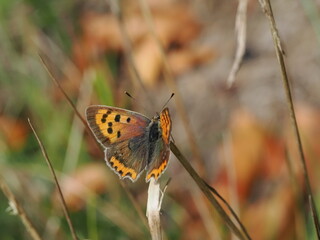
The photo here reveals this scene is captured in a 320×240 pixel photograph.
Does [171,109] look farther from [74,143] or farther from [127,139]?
[127,139]

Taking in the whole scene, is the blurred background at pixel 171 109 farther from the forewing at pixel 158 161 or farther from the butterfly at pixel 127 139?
the forewing at pixel 158 161

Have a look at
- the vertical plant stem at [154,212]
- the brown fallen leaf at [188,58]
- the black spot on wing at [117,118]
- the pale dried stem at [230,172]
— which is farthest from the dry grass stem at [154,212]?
the brown fallen leaf at [188,58]

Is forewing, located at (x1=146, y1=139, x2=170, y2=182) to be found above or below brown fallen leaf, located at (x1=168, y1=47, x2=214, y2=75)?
above

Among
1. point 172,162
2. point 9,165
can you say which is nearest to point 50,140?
point 9,165

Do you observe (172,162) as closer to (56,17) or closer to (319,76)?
(319,76)

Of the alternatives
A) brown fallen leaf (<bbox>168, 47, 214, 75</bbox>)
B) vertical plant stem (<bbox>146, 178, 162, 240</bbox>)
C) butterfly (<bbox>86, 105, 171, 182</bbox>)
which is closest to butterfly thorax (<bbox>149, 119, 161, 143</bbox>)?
butterfly (<bbox>86, 105, 171, 182</bbox>)

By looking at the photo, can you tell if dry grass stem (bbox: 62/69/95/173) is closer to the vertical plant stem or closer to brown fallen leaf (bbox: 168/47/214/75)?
brown fallen leaf (bbox: 168/47/214/75)
